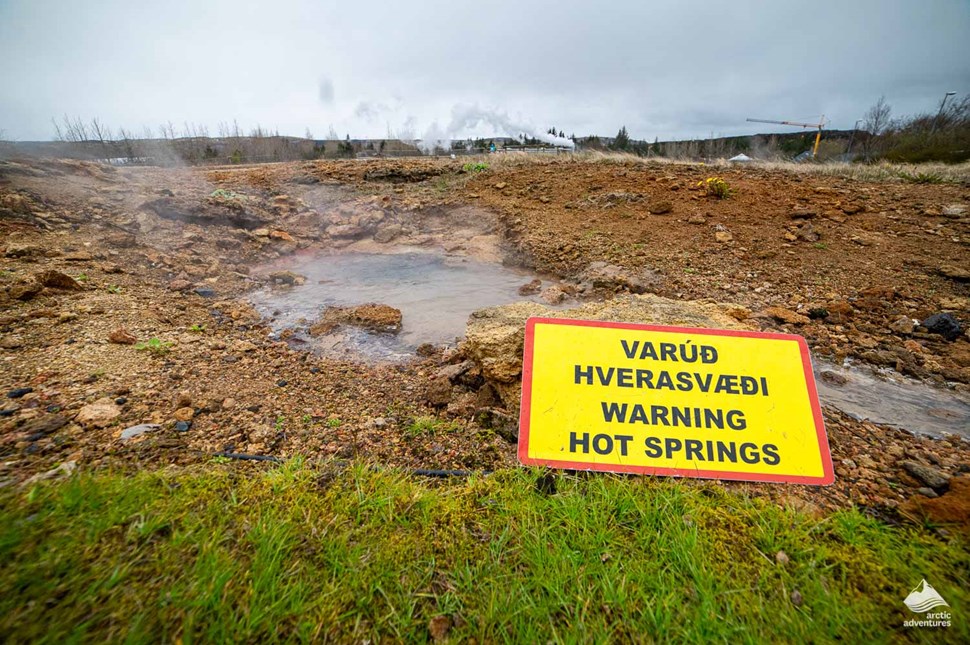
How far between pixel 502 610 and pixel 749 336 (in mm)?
1536

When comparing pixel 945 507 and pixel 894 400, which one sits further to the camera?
pixel 894 400

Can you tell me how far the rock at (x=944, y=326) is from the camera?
117 inches

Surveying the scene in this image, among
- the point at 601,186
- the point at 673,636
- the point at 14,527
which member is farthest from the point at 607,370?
the point at 601,186

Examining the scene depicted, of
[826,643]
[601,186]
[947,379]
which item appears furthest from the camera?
[601,186]

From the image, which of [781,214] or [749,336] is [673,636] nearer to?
[749,336]

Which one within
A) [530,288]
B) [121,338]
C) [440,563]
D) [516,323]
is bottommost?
[530,288]

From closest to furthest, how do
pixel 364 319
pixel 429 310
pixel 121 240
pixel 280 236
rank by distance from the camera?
pixel 364 319
pixel 429 310
pixel 121 240
pixel 280 236

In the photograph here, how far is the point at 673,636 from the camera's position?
996 millimetres

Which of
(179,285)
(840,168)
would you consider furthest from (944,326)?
(840,168)

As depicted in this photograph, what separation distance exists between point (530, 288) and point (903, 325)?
3.45m

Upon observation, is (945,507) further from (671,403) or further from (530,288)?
(530,288)

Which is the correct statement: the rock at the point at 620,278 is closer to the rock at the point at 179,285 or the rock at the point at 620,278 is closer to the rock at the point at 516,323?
the rock at the point at 516,323

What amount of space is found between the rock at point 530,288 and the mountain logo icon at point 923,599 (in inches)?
157

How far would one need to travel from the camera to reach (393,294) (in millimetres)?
5004
